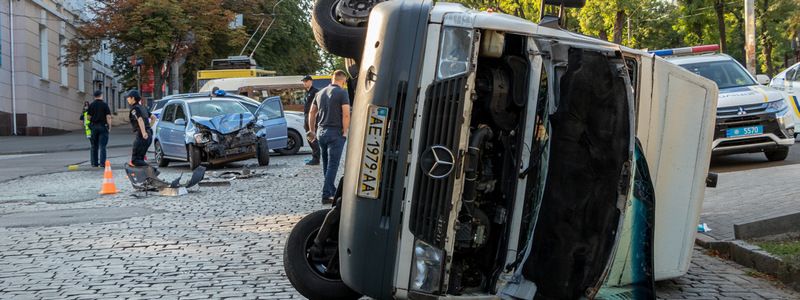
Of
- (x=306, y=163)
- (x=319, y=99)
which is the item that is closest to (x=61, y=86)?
(x=306, y=163)

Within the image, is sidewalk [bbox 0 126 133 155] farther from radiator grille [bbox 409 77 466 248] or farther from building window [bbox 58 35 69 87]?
radiator grille [bbox 409 77 466 248]

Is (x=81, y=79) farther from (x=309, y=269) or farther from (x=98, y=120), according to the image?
(x=309, y=269)

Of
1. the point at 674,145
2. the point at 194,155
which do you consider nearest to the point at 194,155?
the point at 194,155

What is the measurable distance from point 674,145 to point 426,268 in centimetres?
201

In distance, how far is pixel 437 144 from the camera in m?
4.31

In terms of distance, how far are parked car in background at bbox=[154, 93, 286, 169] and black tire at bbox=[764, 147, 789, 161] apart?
917 centimetres

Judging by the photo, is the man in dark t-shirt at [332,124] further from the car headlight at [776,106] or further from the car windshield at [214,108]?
the car windshield at [214,108]

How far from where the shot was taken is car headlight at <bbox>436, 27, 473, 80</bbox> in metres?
4.35

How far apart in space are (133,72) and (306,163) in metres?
32.5

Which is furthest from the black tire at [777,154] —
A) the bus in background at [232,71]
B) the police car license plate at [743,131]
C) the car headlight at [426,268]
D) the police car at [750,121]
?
the bus in background at [232,71]

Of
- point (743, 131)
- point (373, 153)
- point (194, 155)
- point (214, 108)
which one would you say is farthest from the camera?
point (214, 108)

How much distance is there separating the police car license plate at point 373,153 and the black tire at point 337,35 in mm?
2223

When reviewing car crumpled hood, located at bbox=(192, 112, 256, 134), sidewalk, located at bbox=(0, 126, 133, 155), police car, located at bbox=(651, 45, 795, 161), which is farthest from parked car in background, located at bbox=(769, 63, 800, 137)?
sidewalk, located at bbox=(0, 126, 133, 155)

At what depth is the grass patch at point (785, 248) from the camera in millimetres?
6472
